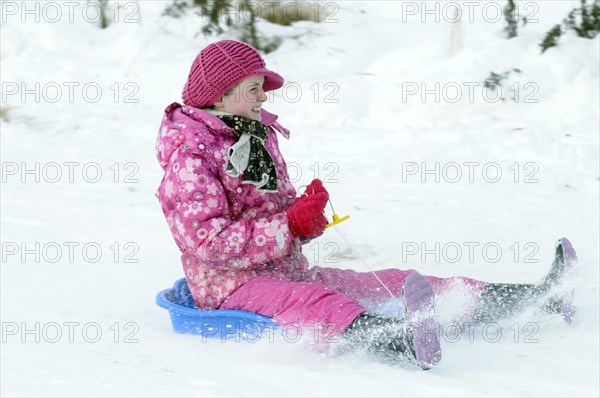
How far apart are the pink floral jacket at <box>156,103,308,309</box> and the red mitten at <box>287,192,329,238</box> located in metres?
0.04

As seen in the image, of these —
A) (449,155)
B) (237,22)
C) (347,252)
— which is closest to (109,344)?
(347,252)

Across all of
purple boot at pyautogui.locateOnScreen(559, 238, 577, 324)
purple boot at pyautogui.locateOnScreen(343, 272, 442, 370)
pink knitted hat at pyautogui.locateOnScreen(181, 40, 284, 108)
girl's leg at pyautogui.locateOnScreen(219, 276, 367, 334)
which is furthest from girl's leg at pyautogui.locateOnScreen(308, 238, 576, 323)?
pink knitted hat at pyautogui.locateOnScreen(181, 40, 284, 108)

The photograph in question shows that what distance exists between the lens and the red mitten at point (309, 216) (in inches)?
116

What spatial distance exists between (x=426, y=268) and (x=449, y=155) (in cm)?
149

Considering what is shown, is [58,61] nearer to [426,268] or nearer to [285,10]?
[285,10]

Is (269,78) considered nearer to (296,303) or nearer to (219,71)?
(219,71)

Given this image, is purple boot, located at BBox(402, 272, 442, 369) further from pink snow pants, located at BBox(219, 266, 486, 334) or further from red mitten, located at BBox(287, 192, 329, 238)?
red mitten, located at BBox(287, 192, 329, 238)

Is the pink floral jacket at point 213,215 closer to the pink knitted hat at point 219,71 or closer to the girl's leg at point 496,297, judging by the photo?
the pink knitted hat at point 219,71

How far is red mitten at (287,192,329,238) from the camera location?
9.70ft

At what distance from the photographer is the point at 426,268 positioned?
4156 mm

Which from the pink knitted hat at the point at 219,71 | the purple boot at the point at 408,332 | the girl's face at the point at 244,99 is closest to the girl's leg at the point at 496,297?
the purple boot at the point at 408,332

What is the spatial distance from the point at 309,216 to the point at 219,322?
0.48 m

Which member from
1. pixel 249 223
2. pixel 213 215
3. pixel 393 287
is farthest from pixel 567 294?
pixel 213 215

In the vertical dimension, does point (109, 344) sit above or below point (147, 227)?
above
